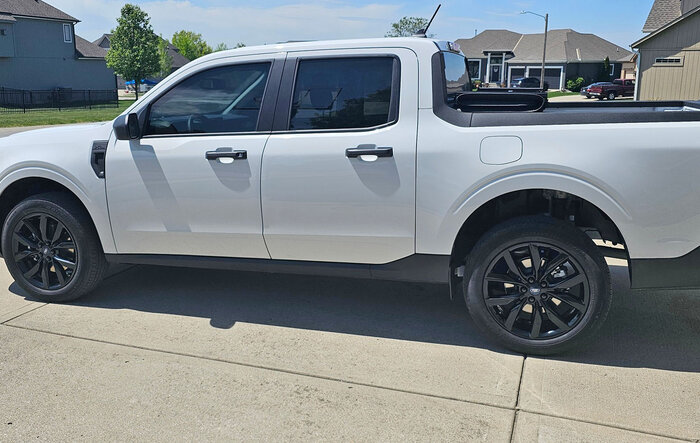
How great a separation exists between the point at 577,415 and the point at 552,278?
2.86 ft

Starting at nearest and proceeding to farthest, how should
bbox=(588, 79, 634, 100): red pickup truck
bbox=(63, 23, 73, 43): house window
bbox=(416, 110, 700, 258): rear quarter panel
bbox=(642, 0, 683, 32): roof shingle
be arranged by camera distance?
bbox=(416, 110, 700, 258): rear quarter panel
bbox=(642, 0, 683, 32): roof shingle
bbox=(588, 79, 634, 100): red pickup truck
bbox=(63, 23, 73, 43): house window

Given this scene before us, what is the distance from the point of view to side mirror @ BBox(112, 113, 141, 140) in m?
4.36

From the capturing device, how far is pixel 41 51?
48.4 metres

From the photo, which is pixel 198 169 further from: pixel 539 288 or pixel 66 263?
pixel 539 288

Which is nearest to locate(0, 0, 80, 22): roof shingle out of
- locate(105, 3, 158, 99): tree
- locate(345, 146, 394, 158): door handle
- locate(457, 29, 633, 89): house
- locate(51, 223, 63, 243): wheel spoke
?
locate(105, 3, 158, 99): tree

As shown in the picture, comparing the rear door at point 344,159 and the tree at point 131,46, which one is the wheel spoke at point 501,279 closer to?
the rear door at point 344,159

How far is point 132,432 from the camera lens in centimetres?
316

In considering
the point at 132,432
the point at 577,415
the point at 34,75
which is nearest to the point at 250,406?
the point at 132,432

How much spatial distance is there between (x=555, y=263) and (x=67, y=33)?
2134 inches

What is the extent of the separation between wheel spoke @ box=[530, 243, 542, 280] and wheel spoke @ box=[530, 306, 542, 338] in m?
0.20

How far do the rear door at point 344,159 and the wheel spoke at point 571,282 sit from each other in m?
0.89

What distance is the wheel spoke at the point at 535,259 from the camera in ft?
12.5

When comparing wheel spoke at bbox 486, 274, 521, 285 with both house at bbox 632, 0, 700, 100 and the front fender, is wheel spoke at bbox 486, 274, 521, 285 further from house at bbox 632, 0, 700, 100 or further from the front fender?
house at bbox 632, 0, 700, 100

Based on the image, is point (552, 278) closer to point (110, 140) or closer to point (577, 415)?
point (577, 415)
